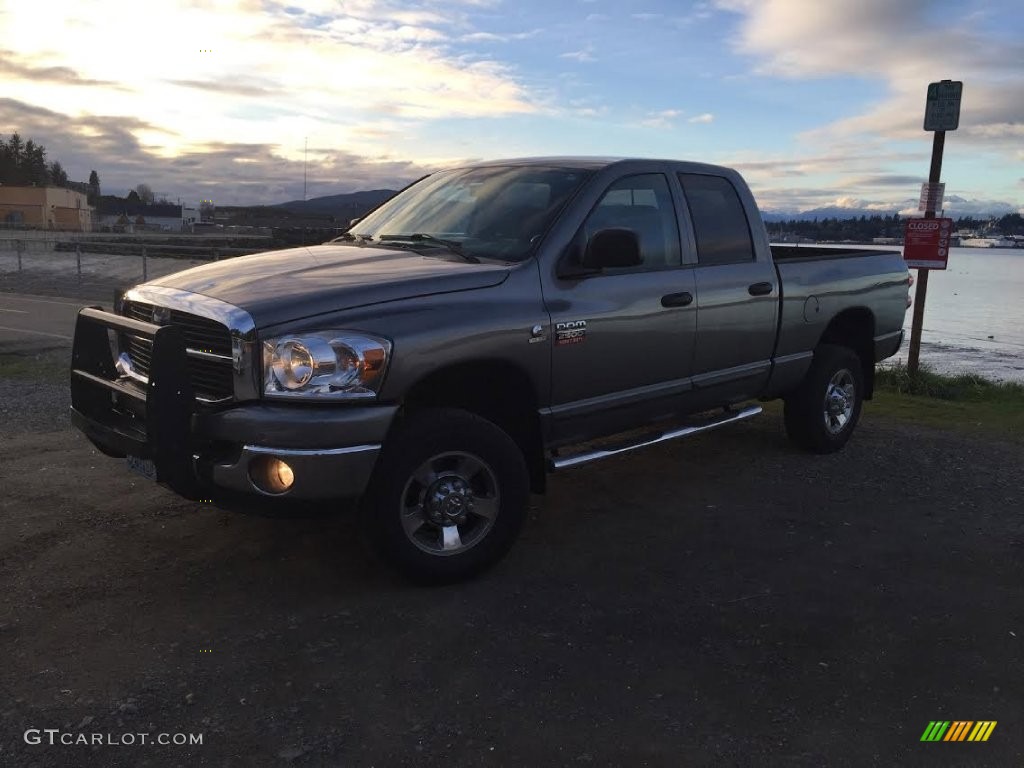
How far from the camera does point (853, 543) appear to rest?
4637 millimetres

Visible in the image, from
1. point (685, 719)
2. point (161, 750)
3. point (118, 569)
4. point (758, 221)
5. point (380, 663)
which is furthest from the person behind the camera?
point (758, 221)

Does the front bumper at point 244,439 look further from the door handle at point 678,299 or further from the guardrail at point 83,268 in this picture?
the guardrail at point 83,268

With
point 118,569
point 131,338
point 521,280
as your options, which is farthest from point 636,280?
point 118,569

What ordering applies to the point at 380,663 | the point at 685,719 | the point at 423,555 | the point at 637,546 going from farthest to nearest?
1. the point at 637,546
2. the point at 423,555
3. the point at 380,663
4. the point at 685,719

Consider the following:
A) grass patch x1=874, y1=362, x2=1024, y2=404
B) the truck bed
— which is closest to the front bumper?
the truck bed

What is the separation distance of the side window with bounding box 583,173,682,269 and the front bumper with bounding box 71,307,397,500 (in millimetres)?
1830

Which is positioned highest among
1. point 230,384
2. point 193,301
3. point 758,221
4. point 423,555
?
point 758,221

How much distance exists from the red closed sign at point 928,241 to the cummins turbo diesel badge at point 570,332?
6.40 m

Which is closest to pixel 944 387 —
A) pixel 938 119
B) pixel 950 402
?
pixel 950 402

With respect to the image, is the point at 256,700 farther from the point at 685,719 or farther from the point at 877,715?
the point at 877,715

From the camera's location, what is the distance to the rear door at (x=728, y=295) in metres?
5.12

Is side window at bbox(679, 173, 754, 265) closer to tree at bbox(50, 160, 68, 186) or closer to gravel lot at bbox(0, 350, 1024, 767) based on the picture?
gravel lot at bbox(0, 350, 1024, 767)

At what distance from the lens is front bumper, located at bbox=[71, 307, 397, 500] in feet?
11.1

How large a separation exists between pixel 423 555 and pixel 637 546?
1.32 metres
